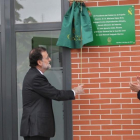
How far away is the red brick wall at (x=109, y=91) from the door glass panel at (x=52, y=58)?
28cm

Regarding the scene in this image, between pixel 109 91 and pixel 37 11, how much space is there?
5.02ft

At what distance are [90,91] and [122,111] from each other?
507mm

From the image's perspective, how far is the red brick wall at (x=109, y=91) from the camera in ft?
12.5

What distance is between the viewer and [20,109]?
4086 millimetres

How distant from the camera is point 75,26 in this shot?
3781mm

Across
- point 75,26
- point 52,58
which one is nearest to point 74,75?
point 52,58

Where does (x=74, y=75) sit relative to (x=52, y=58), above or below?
below

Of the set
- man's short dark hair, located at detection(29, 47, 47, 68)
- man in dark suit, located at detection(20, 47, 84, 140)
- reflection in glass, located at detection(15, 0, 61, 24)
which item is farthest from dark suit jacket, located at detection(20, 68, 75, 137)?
reflection in glass, located at detection(15, 0, 61, 24)

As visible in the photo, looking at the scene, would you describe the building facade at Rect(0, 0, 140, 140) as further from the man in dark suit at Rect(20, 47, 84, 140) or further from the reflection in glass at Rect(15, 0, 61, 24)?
the man in dark suit at Rect(20, 47, 84, 140)

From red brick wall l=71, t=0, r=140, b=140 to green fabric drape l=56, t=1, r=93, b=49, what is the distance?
0.46 ft

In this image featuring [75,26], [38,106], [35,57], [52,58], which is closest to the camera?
[38,106]

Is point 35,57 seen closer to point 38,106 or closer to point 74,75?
point 38,106

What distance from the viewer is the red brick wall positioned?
3811 mm

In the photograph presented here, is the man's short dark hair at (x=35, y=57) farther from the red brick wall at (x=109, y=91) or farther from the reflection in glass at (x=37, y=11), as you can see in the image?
the reflection in glass at (x=37, y=11)
